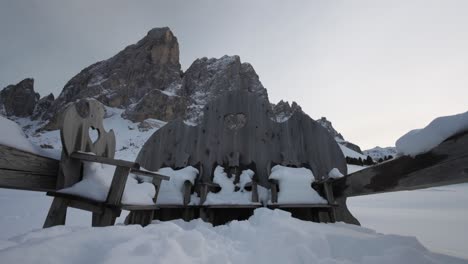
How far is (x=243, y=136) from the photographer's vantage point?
4.23m

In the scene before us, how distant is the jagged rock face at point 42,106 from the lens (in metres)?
65.3

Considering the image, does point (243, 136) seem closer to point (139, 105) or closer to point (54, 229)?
point (54, 229)

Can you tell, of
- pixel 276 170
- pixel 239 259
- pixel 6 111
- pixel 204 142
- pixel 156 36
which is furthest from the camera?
pixel 156 36

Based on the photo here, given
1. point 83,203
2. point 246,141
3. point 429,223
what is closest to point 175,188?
point 246,141

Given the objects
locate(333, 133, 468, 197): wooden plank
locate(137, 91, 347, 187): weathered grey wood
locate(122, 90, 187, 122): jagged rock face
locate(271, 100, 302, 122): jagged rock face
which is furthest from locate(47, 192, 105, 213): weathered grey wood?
locate(271, 100, 302, 122): jagged rock face

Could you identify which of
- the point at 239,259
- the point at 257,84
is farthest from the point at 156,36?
the point at 239,259

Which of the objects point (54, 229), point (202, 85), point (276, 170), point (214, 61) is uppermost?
point (214, 61)

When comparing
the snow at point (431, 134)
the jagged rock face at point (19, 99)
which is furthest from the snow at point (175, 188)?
the jagged rock face at point (19, 99)

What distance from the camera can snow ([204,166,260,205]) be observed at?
335 centimetres

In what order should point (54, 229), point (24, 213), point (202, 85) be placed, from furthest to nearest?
point (202, 85), point (24, 213), point (54, 229)

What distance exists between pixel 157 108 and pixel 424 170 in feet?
193

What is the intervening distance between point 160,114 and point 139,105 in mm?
6081

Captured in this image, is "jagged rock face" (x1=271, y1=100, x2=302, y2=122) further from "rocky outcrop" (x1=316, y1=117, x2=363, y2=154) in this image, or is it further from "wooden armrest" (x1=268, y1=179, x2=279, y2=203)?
"wooden armrest" (x1=268, y1=179, x2=279, y2=203)

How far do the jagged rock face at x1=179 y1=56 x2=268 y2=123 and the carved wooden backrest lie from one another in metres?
60.6
